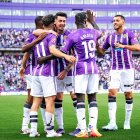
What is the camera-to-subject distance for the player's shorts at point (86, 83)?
891cm

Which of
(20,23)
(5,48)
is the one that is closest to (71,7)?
(20,23)

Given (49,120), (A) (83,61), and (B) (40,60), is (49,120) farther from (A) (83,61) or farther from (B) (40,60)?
(A) (83,61)

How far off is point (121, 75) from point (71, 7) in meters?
60.9

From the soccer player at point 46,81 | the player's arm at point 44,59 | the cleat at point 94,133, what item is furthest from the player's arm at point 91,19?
the cleat at point 94,133

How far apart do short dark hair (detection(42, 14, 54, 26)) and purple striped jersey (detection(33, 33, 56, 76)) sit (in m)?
0.24

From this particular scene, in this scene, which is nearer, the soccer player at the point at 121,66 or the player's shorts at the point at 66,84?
the player's shorts at the point at 66,84

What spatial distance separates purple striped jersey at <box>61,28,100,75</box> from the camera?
350 inches

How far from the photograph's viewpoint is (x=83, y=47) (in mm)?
8930

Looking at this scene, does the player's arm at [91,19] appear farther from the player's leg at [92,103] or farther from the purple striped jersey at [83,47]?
the player's leg at [92,103]

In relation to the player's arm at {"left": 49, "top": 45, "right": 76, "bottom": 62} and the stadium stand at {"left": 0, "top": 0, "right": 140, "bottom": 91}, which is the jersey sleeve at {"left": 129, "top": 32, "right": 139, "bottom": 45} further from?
the stadium stand at {"left": 0, "top": 0, "right": 140, "bottom": 91}

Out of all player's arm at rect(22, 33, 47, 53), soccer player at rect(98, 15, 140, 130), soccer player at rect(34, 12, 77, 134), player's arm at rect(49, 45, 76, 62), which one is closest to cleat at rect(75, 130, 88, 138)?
soccer player at rect(34, 12, 77, 134)

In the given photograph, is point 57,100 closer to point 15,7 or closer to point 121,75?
point 121,75

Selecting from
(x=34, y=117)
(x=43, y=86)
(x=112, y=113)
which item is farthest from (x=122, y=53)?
(x=34, y=117)

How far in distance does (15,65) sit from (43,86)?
47570 millimetres
